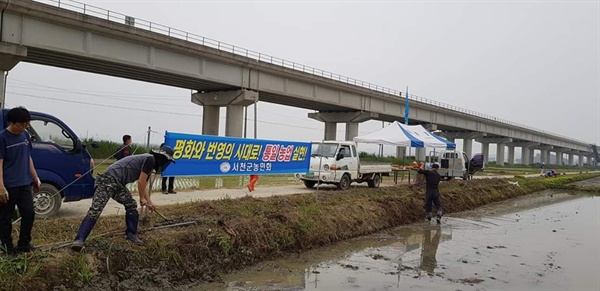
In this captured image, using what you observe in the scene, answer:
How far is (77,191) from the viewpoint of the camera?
8664mm

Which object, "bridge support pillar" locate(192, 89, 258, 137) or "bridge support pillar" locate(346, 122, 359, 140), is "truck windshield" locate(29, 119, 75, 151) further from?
"bridge support pillar" locate(346, 122, 359, 140)

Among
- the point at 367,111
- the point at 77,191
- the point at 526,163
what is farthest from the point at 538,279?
the point at 526,163

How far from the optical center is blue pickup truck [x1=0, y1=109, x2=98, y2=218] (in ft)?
26.6

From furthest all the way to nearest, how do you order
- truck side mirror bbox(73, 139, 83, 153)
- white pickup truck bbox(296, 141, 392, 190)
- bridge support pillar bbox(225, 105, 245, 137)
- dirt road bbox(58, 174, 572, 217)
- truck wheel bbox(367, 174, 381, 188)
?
bridge support pillar bbox(225, 105, 245, 137)
truck wheel bbox(367, 174, 381, 188)
white pickup truck bbox(296, 141, 392, 190)
dirt road bbox(58, 174, 572, 217)
truck side mirror bbox(73, 139, 83, 153)

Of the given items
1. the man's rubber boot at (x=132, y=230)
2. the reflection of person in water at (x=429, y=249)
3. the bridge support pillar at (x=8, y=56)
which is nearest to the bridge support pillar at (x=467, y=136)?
the reflection of person in water at (x=429, y=249)

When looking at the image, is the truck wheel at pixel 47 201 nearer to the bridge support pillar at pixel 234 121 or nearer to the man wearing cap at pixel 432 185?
the man wearing cap at pixel 432 185

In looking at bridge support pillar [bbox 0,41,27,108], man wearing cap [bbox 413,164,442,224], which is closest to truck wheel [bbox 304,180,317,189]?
man wearing cap [bbox 413,164,442,224]

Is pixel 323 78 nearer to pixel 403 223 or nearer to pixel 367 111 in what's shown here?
pixel 367 111

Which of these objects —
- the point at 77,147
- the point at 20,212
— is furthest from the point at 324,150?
the point at 20,212

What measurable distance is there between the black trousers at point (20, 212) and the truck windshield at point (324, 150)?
1201 cm

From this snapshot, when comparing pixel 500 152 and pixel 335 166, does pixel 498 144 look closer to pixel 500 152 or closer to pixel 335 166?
pixel 500 152

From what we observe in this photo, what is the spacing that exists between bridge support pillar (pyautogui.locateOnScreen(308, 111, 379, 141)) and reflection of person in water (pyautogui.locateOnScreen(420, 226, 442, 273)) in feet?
108

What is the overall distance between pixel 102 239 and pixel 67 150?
3177 mm

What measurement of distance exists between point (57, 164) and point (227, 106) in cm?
2512
